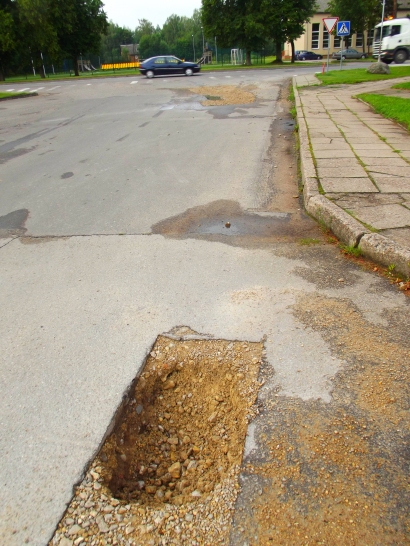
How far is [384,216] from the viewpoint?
196 inches

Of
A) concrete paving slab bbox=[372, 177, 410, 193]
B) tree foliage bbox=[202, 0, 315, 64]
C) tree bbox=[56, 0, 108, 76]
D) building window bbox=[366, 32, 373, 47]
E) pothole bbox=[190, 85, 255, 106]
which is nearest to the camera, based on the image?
concrete paving slab bbox=[372, 177, 410, 193]

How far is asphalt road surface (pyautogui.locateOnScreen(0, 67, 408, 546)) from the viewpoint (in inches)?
99.0

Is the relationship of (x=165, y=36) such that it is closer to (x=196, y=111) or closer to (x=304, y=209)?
(x=196, y=111)

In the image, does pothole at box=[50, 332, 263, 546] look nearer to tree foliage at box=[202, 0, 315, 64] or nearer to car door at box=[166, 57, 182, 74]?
car door at box=[166, 57, 182, 74]

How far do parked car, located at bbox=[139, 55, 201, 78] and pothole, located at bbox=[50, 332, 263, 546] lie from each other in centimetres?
3181

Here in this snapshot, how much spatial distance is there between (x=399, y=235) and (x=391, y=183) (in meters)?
1.95

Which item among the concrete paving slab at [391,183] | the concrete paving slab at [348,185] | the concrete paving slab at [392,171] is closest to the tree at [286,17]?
the concrete paving slab at [392,171]

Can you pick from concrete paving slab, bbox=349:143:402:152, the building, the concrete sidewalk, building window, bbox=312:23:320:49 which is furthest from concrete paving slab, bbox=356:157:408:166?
building window, bbox=312:23:320:49

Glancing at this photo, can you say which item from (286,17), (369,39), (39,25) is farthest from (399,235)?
(369,39)

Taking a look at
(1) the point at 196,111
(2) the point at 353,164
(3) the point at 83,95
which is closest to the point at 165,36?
(3) the point at 83,95

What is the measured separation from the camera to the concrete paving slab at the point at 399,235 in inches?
169

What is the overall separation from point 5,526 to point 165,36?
436 ft

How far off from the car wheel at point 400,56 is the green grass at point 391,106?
58.7ft

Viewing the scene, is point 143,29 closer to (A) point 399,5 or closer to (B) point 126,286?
(A) point 399,5
